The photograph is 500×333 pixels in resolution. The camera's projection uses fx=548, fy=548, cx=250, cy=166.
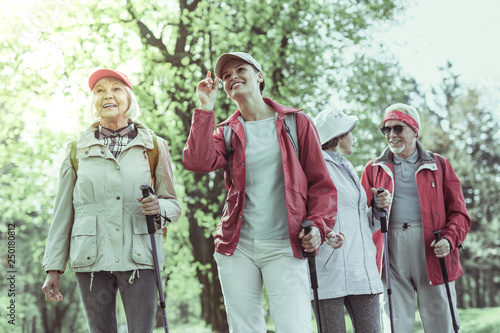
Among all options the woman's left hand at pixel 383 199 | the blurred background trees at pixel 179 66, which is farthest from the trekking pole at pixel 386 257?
the blurred background trees at pixel 179 66

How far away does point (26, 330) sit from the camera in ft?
90.5

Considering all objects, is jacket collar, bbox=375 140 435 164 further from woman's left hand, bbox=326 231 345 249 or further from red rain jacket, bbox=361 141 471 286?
woman's left hand, bbox=326 231 345 249

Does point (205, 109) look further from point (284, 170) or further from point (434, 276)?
point (434, 276)

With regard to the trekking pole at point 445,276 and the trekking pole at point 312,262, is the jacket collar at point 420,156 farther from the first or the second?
the trekking pole at point 312,262

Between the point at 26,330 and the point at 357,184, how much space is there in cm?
2743

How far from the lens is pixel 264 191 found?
3.32 m

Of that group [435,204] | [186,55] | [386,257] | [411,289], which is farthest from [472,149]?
[386,257]

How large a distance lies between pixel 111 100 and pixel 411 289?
3244 millimetres

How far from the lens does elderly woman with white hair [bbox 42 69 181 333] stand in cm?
335

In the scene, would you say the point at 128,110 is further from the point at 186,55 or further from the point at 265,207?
the point at 186,55

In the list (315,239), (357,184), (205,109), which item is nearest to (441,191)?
(357,184)

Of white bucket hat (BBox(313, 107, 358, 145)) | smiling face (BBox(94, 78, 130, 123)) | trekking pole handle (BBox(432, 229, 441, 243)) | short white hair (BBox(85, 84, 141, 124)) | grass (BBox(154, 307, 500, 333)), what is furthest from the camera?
grass (BBox(154, 307, 500, 333))

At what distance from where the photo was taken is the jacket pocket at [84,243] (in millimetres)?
3355

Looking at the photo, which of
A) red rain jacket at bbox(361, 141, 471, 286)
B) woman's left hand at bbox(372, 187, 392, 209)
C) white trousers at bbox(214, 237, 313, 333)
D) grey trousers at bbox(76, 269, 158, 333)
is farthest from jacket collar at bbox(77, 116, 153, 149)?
red rain jacket at bbox(361, 141, 471, 286)
